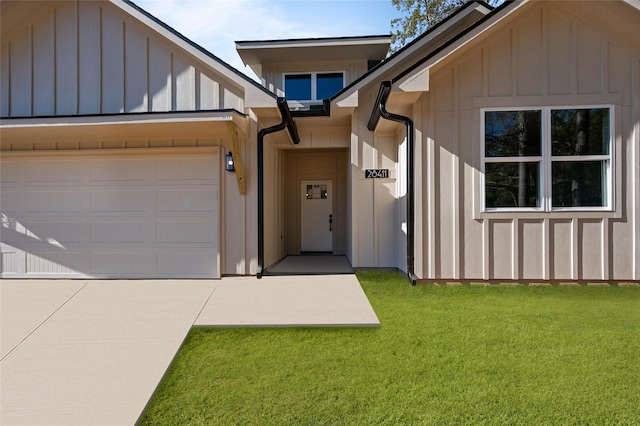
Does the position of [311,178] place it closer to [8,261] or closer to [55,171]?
[55,171]

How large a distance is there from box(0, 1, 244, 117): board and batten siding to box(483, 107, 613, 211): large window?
200 inches

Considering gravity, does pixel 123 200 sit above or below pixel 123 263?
above

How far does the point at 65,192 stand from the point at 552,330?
28.2ft

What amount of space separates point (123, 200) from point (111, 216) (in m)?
0.41

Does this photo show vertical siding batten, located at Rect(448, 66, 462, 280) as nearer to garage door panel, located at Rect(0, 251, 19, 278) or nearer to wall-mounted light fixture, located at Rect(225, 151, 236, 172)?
wall-mounted light fixture, located at Rect(225, 151, 236, 172)

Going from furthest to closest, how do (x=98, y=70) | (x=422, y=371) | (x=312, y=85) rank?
(x=312, y=85) < (x=98, y=70) < (x=422, y=371)

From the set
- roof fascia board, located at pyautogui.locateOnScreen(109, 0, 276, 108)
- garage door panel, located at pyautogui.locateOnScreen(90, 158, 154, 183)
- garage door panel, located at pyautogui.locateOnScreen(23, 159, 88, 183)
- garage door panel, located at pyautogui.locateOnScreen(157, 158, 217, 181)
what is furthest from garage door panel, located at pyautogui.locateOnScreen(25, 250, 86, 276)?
roof fascia board, located at pyautogui.locateOnScreen(109, 0, 276, 108)

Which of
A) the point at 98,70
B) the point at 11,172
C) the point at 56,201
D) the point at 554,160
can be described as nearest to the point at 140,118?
the point at 98,70

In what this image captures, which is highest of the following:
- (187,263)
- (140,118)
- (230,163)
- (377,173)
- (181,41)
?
(181,41)

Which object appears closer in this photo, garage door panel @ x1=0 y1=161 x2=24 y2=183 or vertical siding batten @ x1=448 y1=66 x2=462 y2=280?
vertical siding batten @ x1=448 y1=66 x2=462 y2=280

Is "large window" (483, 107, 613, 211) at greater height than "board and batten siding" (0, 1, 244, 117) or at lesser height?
lesser

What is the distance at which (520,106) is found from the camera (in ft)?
18.1

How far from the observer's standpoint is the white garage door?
21.0ft

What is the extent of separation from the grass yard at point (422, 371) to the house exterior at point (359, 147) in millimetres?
1763
